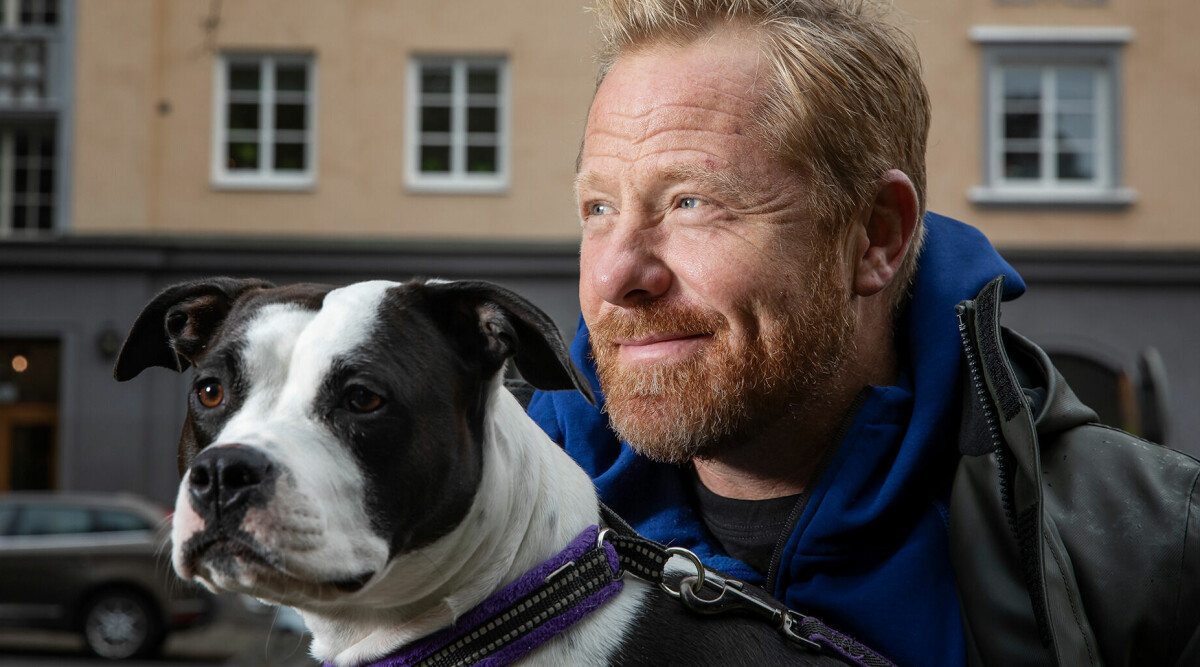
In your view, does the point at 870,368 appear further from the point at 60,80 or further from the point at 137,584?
the point at 60,80

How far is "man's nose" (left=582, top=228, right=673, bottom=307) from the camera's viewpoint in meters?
2.01

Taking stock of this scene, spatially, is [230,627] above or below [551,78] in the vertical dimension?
below

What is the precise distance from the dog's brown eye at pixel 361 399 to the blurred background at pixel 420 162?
38.5ft

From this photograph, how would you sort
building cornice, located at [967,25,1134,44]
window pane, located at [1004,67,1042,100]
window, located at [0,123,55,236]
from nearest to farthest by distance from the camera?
1. building cornice, located at [967,25,1134,44]
2. window pane, located at [1004,67,1042,100]
3. window, located at [0,123,55,236]

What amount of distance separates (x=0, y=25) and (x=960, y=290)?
14.9 meters

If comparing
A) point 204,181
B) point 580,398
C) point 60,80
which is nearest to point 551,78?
point 204,181

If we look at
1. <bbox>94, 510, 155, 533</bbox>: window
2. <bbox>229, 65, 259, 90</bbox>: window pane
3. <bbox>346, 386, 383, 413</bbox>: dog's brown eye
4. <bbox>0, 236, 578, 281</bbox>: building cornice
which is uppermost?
<bbox>229, 65, 259, 90</bbox>: window pane

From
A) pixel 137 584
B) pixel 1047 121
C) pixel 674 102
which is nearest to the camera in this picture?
pixel 674 102

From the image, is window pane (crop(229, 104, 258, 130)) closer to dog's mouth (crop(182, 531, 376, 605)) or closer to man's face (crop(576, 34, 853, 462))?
man's face (crop(576, 34, 853, 462))

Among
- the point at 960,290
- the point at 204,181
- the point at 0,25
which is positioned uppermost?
the point at 0,25

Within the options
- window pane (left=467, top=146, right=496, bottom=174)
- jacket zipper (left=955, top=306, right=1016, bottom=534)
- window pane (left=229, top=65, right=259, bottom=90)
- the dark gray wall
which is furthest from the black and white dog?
window pane (left=229, top=65, right=259, bottom=90)

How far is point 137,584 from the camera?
10.9 m

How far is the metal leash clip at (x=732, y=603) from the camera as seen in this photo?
1.86m

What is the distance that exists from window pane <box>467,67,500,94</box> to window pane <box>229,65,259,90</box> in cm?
267
